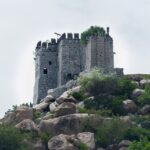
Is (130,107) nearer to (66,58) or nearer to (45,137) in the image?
(45,137)

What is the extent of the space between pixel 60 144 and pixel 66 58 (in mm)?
33121

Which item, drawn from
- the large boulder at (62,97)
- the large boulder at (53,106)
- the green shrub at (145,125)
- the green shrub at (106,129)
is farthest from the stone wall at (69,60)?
the green shrub at (106,129)

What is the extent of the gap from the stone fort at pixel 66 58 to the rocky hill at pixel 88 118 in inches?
183

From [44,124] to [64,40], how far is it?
94.0 ft

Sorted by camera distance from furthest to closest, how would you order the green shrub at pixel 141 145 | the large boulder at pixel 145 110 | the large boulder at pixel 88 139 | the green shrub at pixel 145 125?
the large boulder at pixel 145 110 < the green shrub at pixel 145 125 < the large boulder at pixel 88 139 < the green shrub at pixel 141 145

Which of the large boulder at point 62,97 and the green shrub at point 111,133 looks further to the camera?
the large boulder at point 62,97

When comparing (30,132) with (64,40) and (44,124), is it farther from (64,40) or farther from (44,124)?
(64,40)

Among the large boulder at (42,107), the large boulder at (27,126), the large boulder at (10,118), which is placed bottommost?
the large boulder at (27,126)

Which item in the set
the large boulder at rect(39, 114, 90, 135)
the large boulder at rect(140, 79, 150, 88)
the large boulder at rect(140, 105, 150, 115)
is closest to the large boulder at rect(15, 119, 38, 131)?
the large boulder at rect(39, 114, 90, 135)

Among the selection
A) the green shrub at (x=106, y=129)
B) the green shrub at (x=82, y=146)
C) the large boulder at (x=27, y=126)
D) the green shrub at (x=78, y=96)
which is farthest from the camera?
the green shrub at (x=78, y=96)

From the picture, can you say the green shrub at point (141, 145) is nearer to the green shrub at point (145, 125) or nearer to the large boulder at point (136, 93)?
the green shrub at point (145, 125)

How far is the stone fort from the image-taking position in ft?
415

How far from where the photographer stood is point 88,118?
106m

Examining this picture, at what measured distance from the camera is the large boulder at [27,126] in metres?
104
